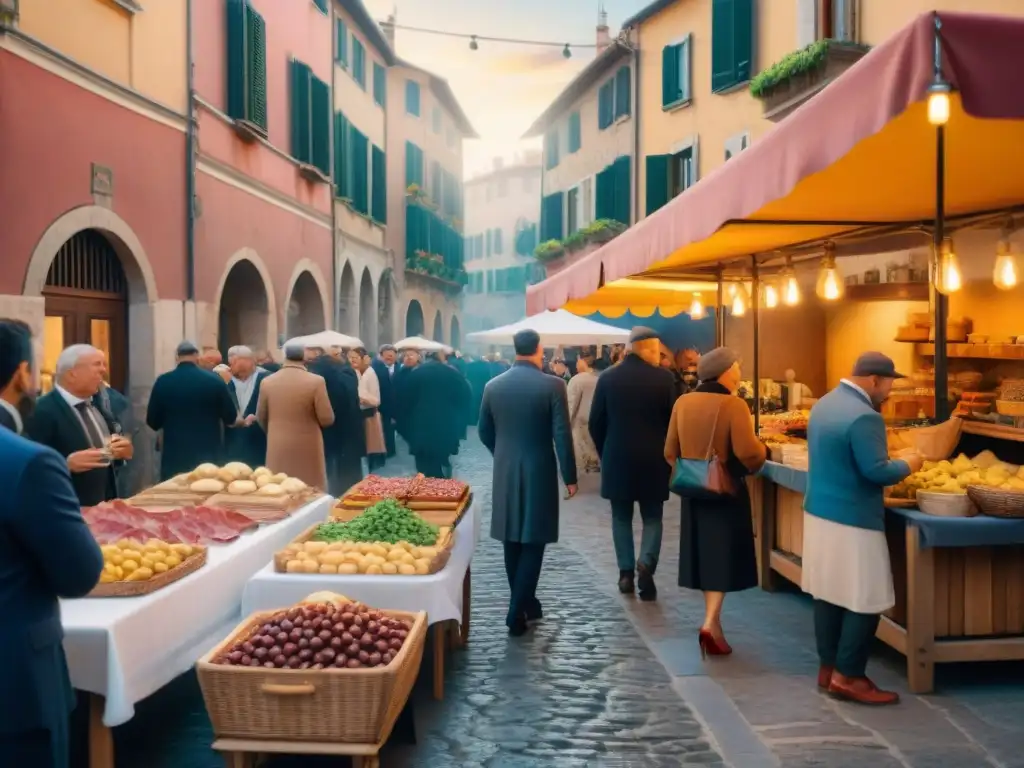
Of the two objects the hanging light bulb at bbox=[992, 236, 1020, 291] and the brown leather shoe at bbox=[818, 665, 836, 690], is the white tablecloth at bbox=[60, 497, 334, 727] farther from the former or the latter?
the hanging light bulb at bbox=[992, 236, 1020, 291]

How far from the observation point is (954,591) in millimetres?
5652

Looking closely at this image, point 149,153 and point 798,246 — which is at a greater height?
point 149,153

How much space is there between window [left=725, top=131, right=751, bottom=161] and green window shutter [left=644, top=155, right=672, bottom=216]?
2.80 meters

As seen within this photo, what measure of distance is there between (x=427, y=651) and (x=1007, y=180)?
460 centimetres

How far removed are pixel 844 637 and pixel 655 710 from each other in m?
1.02

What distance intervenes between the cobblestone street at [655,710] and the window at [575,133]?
77.8 ft


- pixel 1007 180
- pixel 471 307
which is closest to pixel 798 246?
pixel 1007 180

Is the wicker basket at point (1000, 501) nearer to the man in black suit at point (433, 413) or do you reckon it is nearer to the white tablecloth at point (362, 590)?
the white tablecloth at point (362, 590)

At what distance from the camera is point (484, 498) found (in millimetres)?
12625

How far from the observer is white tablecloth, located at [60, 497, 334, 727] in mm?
4027

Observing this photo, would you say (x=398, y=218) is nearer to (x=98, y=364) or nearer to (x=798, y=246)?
(x=798, y=246)

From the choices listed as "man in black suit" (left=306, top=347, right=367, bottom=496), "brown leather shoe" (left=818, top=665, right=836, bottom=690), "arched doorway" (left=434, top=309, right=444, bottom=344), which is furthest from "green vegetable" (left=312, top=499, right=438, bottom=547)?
"arched doorway" (left=434, top=309, right=444, bottom=344)

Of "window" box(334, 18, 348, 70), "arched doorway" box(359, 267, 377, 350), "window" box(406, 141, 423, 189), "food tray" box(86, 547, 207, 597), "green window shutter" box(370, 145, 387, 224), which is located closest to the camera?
"food tray" box(86, 547, 207, 597)

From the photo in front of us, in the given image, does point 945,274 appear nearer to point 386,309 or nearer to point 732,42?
point 732,42
